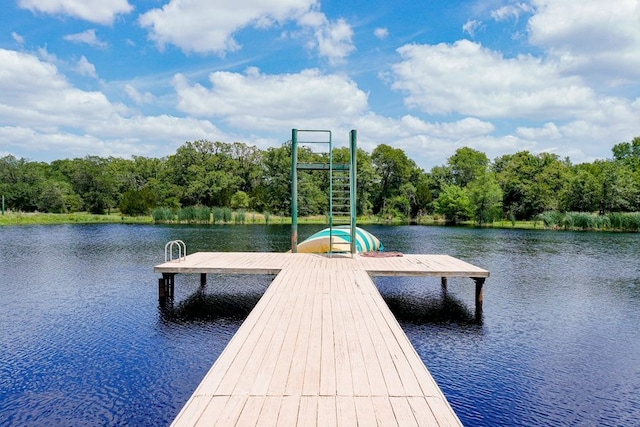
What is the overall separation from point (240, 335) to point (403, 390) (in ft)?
8.58

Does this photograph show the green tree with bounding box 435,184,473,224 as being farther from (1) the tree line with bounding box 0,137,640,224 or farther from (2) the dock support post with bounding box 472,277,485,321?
(2) the dock support post with bounding box 472,277,485,321

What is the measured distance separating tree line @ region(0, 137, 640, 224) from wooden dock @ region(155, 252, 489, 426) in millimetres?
53326

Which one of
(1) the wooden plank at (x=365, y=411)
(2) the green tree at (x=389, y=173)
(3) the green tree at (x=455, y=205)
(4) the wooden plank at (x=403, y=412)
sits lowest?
(1) the wooden plank at (x=365, y=411)

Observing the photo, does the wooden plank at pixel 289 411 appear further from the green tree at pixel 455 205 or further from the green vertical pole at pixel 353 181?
the green tree at pixel 455 205

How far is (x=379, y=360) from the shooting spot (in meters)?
5.22

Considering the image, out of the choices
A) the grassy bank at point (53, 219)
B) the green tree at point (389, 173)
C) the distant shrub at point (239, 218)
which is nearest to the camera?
the grassy bank at point (53, 219)

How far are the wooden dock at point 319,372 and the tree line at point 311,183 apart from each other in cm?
5333

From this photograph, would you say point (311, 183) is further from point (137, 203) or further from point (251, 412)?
point (251, 412)

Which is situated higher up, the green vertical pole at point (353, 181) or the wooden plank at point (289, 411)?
the green vertical pole at point (353, 181)

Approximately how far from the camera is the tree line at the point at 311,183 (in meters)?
58.7

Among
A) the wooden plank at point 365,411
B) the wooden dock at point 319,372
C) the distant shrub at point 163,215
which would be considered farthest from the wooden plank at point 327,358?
the distant shrub at point 163,215

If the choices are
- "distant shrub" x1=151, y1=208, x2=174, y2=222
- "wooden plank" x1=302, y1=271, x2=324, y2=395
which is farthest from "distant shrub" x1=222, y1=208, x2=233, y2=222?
"wooden plank" x1=302, y1=271, x2=324, y2=395

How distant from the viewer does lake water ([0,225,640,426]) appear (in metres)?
6.65

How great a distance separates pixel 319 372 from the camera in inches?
191
